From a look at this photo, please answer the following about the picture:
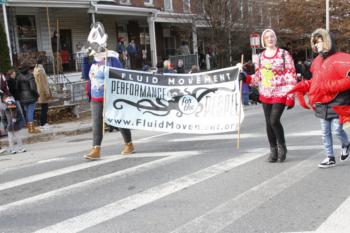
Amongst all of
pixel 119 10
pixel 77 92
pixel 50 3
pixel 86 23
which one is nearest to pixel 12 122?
pixel 77 92

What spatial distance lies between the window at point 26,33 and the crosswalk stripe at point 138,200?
1638 centimetres

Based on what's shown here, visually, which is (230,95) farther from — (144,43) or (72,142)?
(144,43)

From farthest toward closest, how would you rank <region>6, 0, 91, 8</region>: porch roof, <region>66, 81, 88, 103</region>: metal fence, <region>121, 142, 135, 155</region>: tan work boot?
<region>6, 0, 91, 8</region>: porch roof, <region>66, 81, 88, 103</region>: metal fence, <region>121, 142, 135, 155</region>: tan work boot

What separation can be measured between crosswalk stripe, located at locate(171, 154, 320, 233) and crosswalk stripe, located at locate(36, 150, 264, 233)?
0.85m

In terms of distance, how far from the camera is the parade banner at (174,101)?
28.0 feet

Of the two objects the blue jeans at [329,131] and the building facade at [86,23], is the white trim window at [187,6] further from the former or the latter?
the blue jeans at [329,131]

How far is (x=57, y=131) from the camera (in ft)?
45.5

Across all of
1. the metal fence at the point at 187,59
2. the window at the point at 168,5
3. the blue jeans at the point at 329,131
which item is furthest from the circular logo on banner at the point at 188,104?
the window at the point at 168,5

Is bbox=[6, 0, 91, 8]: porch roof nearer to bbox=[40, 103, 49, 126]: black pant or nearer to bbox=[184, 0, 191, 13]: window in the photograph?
bbox=[184, 0, 191, 13]: window

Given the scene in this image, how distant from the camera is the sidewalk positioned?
12.8m

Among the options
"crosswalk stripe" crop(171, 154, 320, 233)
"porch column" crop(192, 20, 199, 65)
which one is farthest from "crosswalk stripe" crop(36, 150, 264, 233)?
"porch column" crop(192, 20, 199, 65)

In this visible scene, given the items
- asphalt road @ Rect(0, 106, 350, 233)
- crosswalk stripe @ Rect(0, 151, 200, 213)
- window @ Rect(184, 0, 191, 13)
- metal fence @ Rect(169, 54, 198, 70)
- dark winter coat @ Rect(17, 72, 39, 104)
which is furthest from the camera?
metal fence @ Rect(169, 54, 198, 70)

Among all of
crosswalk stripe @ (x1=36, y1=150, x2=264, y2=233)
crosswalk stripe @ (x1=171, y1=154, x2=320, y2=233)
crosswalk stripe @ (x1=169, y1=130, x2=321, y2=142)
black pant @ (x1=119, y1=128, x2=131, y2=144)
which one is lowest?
crosswalk stripe @ (x1=169, y1=130, x2=321, y2=142)

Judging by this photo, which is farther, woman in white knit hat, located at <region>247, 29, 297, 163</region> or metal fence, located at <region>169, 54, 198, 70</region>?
metal fence, located at <region>169, 54, 198, 70</region>
